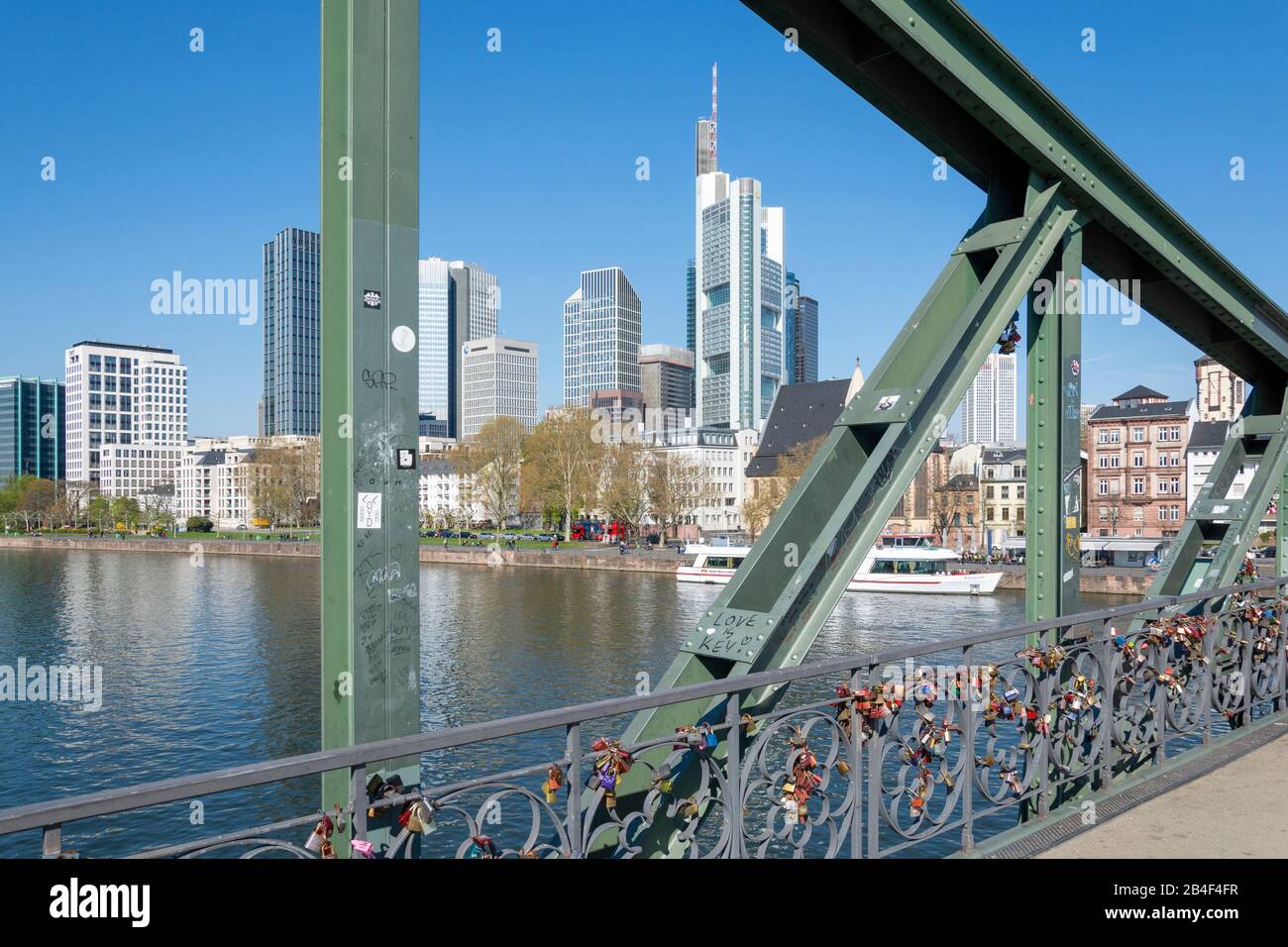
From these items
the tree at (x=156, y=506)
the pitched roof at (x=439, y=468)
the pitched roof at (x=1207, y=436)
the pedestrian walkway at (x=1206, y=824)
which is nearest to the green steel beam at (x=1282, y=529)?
the pedestrian walkway at (x=1206, y=824)

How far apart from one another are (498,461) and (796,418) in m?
30.5

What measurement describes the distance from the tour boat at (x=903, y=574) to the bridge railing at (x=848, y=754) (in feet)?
136

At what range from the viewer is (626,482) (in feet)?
264

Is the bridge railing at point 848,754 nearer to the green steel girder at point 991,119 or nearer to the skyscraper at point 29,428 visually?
the green steel girder at point 991,119

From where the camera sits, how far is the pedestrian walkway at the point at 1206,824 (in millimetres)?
4727

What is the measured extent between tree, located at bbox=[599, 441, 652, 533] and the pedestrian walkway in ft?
242

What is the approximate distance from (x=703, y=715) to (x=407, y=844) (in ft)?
4.70

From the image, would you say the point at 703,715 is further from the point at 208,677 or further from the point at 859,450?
the point at 208,677

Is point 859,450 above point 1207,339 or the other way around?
the other way around

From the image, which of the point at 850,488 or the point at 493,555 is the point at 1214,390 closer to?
the point at 493,555

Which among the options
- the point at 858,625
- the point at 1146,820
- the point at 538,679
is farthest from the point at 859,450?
the point at 858,625

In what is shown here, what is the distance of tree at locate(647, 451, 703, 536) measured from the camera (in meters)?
80.9
